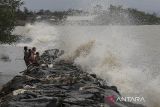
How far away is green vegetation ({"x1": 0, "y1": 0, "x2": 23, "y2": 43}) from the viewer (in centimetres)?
2477

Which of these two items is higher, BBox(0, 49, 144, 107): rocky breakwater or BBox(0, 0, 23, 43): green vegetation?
BBox(0, 0, 23, 43): green vegetation

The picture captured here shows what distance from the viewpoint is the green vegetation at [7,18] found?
81.3 ft

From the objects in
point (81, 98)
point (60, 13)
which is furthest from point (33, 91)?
point (60, 13)

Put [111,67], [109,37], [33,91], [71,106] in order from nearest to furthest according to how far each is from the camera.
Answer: [71,106] → [33,91] → [111,67] → [109,37]

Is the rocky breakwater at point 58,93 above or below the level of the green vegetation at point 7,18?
below

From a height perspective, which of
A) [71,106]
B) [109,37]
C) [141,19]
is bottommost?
[141,19]

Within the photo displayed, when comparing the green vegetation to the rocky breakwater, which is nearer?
the rocky breakwater

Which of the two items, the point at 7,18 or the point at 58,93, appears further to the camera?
the point at 7,18

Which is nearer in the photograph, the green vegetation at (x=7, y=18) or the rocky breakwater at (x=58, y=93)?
the rocky breakwater at (x=58, y=93)

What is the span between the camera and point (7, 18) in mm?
24875

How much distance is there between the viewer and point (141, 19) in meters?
163

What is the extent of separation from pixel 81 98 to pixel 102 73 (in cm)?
1179

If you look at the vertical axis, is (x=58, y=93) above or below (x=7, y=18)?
below

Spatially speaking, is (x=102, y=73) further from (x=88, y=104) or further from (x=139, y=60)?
(x=139, y=60)
